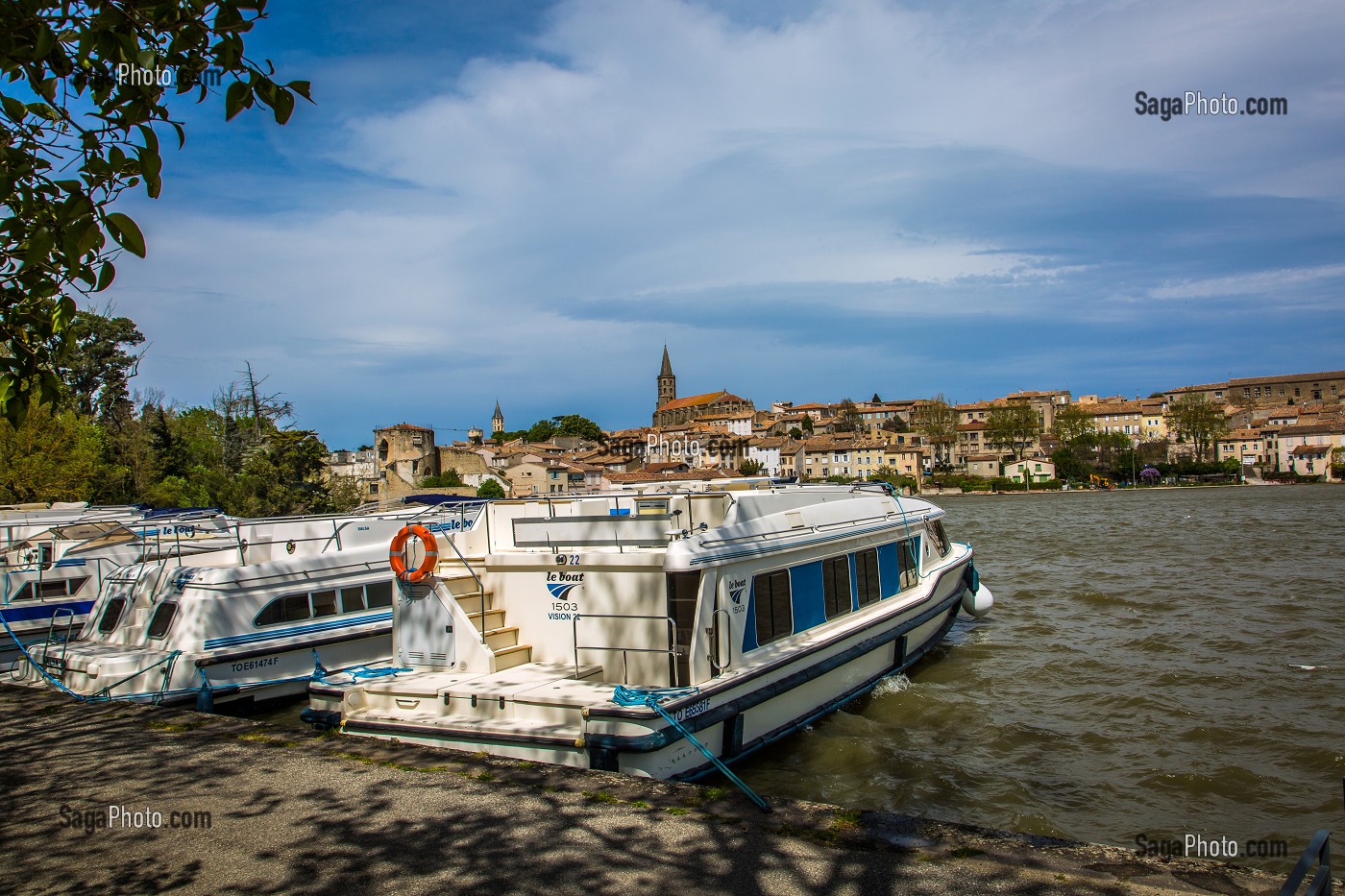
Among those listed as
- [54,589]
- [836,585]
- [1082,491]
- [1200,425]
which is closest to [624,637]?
[836,585]

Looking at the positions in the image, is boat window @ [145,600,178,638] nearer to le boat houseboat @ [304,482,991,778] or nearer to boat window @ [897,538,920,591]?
le boat houseboat @ [304,482,991,778]

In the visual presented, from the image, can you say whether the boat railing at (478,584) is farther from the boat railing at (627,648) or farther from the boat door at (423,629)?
the boat railing at (627,648)

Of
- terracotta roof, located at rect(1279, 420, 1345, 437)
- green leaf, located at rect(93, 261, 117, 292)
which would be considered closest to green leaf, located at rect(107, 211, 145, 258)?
green leaf, located at rect(93, 261, 117, 292)

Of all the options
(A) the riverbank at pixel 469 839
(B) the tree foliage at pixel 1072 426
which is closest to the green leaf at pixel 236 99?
(A) the riverbank at pixel 469 839

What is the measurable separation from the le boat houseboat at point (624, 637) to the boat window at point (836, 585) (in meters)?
0.04

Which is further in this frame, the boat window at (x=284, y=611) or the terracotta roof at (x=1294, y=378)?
the terracotta roof at (x=1294, y=378)

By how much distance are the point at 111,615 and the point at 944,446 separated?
133 metres

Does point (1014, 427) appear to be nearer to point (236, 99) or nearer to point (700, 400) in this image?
point (700, 400)

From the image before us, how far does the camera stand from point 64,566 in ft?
49.3

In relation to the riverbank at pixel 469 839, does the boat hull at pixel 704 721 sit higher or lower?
lower

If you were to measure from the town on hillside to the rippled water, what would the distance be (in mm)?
63572

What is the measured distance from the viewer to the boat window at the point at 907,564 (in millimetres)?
14438

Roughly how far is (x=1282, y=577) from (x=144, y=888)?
2862 centimetres

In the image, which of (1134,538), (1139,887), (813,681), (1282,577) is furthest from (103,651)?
(1134,538)
